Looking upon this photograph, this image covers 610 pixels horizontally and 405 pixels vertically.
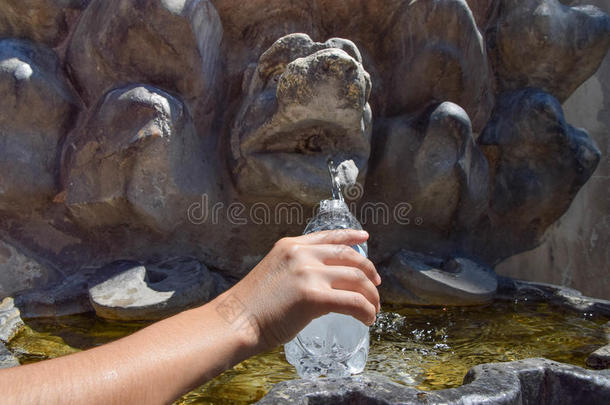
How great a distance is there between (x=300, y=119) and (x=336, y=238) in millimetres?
873

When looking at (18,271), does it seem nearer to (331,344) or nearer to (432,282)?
(331,344)

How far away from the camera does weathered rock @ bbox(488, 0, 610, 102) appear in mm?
2430

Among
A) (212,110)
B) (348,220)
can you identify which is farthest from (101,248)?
(348,220)

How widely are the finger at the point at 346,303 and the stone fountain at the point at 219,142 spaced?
889 mm

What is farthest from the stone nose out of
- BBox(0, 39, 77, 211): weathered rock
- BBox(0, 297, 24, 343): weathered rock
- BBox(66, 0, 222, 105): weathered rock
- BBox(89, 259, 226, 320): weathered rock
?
BBox(0, 297, 24, 343): weathered rock

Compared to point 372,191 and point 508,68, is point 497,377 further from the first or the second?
point 508,68

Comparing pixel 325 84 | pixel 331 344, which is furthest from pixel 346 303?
pixel 325 84

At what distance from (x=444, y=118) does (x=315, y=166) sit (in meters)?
0.53

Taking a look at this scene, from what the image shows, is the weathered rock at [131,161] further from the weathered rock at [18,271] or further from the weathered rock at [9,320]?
the weathered rock at [9,320]

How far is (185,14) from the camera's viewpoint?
1833 millimetres

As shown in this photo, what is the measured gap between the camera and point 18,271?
1.84m

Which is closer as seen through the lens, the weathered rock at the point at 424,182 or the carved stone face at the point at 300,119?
the carved stone face at the point at 300,119

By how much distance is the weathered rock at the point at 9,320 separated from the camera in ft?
5.10

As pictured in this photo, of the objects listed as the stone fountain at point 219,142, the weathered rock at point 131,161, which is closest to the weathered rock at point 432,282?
the stone fountain at point 219,142
